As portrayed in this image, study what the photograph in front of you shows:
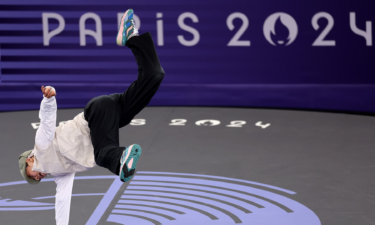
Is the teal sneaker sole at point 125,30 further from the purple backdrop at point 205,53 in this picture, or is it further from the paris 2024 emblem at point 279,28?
the paris 2024 emblem at point 279,28

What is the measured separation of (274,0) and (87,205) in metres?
5.07

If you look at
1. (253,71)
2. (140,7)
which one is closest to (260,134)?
(253,71)

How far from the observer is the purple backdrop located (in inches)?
320

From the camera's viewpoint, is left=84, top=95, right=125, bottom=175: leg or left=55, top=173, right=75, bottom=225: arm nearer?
left=84, top=95, right=125, bottom=175: leg

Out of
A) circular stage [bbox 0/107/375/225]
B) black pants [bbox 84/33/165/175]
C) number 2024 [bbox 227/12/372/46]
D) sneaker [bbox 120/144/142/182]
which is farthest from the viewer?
number 2024 [bbox 227/12/372/46]

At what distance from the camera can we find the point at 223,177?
5066 mm

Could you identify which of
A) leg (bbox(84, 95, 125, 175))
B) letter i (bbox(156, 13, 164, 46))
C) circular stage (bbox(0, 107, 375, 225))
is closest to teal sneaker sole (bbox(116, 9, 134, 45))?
leg (bbox(84, 95, 125, 175))

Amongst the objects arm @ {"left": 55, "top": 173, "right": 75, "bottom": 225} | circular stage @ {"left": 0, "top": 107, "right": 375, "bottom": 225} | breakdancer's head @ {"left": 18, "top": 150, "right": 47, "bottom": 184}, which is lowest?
circular stage @ {"left": 0, "top": 107, "right": 375, "bottom": 225}

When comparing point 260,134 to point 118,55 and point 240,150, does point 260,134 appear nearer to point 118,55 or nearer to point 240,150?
point 240,150

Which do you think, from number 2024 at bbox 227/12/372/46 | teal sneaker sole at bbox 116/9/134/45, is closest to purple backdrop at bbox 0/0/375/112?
number 2024 at bbox 227/12/372/46

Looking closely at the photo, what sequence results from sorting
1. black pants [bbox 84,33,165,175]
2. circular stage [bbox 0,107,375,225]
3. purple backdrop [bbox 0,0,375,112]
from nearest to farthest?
black pants [bbox 84,33,165,175]
circular stage [bbox 0,107,375,225]
purple backdrop [bbox 0,0,375,112]

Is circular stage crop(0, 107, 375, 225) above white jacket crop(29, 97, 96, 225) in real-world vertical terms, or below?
below

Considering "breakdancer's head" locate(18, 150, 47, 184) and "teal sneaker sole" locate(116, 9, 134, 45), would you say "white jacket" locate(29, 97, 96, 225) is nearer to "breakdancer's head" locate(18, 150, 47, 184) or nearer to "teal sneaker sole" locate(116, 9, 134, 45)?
"breakdancer's head" locate(18, 150, 47, 184)

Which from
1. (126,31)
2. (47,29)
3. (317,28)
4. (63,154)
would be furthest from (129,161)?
(47,29)
